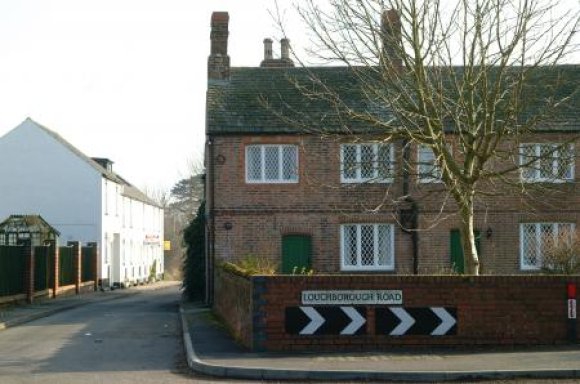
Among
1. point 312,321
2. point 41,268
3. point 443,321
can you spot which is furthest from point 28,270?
point 443,321

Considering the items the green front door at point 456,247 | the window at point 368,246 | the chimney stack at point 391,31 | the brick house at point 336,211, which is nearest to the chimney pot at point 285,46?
the chimney stack at point 391,31

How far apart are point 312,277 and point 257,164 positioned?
11.8 metres

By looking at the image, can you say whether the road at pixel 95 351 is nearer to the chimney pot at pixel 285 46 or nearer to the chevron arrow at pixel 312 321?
the chevron arrow at pixel 312 321

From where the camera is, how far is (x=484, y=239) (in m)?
26.2

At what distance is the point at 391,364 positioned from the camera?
13.1m

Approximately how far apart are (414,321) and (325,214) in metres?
11.4

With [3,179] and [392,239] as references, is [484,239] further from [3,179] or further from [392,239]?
[3,179]

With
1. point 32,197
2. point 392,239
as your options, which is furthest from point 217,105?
point 32,197

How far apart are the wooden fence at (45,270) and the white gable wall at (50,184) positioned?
253cm

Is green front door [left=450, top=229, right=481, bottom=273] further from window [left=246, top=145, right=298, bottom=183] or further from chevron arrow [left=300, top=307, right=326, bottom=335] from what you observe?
chevron arrow [left=300, top=307, right=326, bottom=335]

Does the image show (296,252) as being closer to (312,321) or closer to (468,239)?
(468,239)

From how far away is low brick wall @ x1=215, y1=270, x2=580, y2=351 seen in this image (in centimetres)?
1491

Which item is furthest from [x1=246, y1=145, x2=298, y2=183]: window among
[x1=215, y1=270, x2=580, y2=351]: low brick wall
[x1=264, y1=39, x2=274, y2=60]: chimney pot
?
[x1=215, y1=270, x2=580, y2=351]: low brick wall

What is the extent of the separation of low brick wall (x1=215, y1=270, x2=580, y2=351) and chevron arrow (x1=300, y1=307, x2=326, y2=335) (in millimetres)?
39
